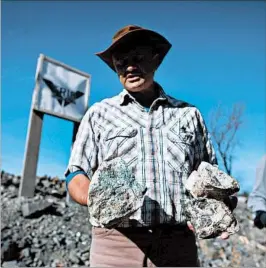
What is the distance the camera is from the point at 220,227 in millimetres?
1574

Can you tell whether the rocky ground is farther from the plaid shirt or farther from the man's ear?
the man's ear

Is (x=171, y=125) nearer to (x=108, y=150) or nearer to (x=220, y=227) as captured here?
(x=108, y=150)

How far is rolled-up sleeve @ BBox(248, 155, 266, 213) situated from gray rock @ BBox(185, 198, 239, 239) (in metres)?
1.61

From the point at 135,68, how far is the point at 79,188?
736mm

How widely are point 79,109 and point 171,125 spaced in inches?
207

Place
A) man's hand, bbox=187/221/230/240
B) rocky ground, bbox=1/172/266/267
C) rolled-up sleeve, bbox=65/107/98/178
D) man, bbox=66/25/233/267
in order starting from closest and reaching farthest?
man's hand, bbox=187/221/230/240 → man, bbox=66/25/233/267 → rolled-up sleeve, bbox=65/107/98/178 → rocky ground, bbox=1/172/266/267

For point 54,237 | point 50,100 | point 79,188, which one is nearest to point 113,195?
point 79,188

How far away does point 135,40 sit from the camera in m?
1.98

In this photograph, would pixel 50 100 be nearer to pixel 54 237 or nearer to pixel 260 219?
pixel 54 237

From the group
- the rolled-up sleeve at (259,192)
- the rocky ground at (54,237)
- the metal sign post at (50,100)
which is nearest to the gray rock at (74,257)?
the rocky ground at (54,237)

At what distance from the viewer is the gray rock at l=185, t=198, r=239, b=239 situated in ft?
5.13

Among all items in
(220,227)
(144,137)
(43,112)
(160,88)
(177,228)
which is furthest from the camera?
(43,112)

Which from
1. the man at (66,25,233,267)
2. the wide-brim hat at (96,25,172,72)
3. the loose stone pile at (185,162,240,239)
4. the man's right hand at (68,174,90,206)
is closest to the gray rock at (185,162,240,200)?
the loose stone pile at (185,162,240,239)

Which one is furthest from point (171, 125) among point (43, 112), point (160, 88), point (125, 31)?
point (43, 112)
